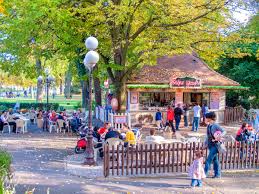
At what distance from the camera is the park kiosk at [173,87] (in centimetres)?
2433

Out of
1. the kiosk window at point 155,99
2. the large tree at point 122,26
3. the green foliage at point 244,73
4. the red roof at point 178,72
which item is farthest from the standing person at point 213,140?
the green foliage at point 244,73

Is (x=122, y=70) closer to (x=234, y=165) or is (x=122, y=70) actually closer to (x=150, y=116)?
(x=150, y=116)

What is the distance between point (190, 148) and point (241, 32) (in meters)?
9.41

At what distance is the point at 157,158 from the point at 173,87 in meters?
13.1

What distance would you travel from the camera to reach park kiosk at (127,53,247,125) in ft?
79.8

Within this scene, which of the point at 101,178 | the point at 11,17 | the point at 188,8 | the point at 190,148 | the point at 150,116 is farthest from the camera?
the point at 150,116

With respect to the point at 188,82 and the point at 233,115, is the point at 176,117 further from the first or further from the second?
the point at 233,115

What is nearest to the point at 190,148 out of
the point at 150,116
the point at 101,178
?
the point at 101,178

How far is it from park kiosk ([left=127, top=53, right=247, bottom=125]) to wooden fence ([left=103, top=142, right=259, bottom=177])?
39.0 ft

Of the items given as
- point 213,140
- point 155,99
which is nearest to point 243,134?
point 213,140

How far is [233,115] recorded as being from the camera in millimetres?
27453

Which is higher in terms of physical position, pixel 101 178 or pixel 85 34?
pixel 85 34

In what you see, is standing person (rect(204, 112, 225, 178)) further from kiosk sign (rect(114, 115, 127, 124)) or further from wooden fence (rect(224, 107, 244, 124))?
wooden fence (rect(224, 107, 244, 124))

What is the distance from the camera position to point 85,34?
19.3 metres
